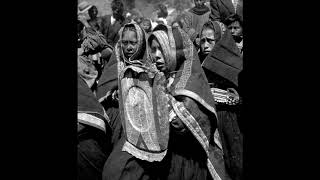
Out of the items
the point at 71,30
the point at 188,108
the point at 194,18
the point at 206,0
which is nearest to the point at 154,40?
the point at 188,108

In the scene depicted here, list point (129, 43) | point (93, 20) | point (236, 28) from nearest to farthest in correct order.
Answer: point (129, 43)
point (236, 28)
point (93, 20)

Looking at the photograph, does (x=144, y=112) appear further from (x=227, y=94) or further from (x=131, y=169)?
(x=227, y=94)

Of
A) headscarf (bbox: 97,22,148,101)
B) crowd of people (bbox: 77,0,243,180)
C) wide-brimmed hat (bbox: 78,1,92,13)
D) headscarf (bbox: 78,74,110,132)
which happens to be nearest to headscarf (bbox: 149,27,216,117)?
crowd of people (bbox: 77,0,243,180)

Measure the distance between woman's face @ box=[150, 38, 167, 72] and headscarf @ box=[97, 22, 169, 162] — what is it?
117mm

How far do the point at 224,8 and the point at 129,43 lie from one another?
2.95 meters

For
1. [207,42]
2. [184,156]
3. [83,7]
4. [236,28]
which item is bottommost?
[184,156]

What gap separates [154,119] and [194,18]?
473 centimetres

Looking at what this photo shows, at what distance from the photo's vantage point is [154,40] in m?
6.00

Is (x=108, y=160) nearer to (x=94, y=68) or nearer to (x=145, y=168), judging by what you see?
(x=145, y=168)

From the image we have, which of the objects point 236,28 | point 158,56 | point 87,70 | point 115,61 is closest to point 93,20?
point 236,28

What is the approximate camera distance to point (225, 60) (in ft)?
22.4

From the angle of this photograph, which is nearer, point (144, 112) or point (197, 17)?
point (144, 112)

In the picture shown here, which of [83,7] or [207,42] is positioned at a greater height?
[83,7]

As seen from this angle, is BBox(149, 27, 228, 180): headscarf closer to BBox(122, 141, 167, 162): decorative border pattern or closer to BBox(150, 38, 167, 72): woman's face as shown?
BBox(150, 38, 167, 72): woman's face
